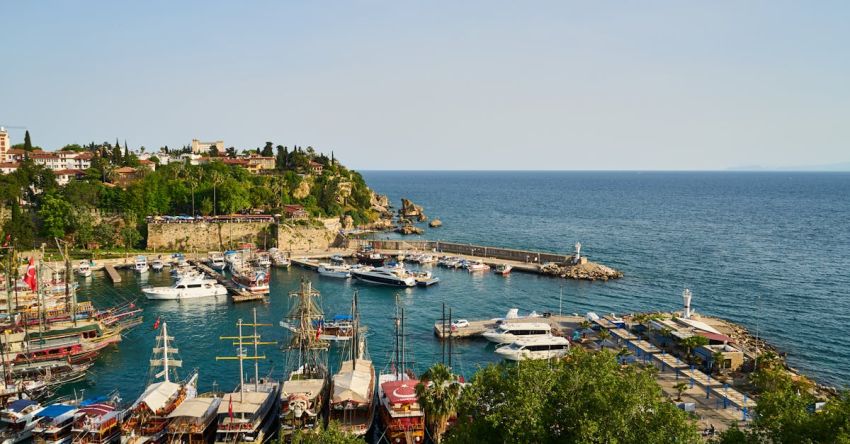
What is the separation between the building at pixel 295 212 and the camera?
9694 centimetres

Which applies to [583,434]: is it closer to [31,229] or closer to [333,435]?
[333,435]

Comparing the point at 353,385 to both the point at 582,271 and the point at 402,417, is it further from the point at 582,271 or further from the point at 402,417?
the point at 582,271

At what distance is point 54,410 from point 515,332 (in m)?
34.4

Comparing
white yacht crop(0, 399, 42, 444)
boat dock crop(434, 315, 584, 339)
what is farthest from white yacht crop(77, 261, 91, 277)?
boat dock crop(434, 315, 584, 339)

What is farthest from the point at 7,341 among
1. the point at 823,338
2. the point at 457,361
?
the point at 823,338

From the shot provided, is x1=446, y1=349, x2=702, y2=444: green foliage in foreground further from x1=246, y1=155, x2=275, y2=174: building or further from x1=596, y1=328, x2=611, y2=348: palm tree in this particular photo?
x1=246, y1=155, x2=275, y2=174: building

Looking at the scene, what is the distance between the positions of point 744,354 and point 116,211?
89142 millimetres

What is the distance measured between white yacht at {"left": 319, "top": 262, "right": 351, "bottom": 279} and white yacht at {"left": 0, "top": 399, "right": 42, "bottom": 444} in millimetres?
43780

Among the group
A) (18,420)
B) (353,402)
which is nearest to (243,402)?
(353,402)

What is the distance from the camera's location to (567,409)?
79.2 feet

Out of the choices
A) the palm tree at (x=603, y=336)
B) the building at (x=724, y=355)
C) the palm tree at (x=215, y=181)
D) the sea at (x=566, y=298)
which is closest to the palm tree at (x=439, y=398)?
the sea at (x=566, y=298)

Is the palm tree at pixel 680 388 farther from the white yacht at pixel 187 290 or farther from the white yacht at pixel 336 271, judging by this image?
the white yacht at pixel 187 290

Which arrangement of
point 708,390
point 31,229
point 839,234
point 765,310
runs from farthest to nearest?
1. point 839,234
2. point 31,229
3. point 765,310
4. point 708,390

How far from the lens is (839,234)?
388 ft
